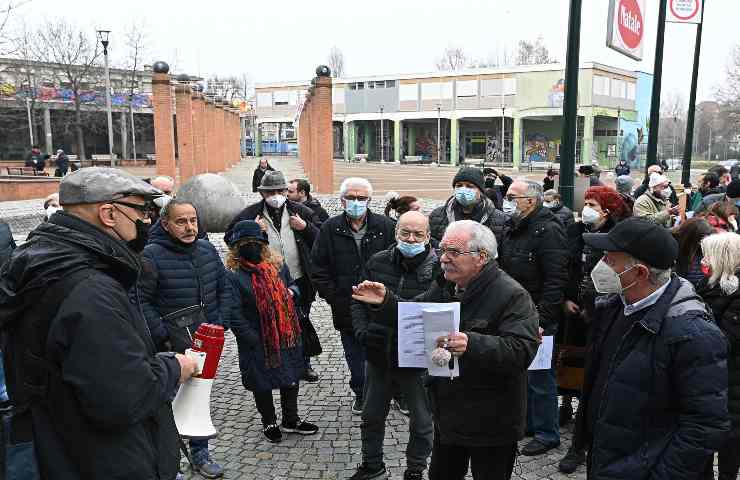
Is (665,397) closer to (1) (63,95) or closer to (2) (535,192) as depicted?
(2) (535,192)

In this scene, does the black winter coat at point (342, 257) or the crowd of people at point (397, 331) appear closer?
the crowd of people at point (397, 331)

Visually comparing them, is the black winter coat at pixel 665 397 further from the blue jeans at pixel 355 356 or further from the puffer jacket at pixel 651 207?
the puffer jacket at pixel 651 207

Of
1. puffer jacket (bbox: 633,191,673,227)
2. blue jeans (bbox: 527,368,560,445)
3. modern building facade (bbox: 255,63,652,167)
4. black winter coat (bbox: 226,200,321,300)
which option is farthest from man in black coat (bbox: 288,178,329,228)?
modern building facade (bbox: 255,63,652,167)

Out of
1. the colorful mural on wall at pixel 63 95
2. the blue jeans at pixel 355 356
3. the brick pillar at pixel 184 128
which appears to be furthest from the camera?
the colorful mural on wall at pixel 63 95

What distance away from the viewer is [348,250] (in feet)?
17.1

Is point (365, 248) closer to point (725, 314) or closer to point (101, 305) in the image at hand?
point (725, 314)

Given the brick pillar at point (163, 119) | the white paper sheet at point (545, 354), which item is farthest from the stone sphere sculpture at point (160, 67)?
the white paper sheet at point (545, 354)

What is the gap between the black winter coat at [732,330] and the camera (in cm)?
359

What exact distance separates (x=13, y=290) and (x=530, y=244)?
3622 millimetres

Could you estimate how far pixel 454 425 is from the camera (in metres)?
3.08

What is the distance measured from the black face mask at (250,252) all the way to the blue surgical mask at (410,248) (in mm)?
1302

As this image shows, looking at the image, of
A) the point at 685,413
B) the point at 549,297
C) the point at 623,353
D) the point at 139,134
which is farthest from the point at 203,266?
the point at 139,134

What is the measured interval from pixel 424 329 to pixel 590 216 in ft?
9.72

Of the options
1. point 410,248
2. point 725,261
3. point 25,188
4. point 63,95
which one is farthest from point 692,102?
point 63,95
